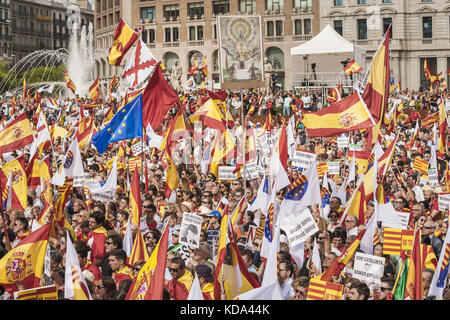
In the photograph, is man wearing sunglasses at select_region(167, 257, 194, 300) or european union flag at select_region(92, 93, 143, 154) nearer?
man wearing sunglasses at select_region(167, 257, 194, 300)

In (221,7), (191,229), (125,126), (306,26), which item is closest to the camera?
(191,229)

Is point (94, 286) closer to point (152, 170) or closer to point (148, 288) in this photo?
point (148, 288)

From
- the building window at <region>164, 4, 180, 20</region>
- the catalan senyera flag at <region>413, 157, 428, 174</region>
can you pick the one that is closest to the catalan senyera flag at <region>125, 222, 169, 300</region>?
the catalan senyera flag at <region>413, 157, 428, 174</region>

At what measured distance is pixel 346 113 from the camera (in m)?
12.4

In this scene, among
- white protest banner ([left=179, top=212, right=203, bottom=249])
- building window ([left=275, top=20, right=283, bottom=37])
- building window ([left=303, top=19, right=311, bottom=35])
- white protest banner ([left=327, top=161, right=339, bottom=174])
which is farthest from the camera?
building window ([left=275, top=20, right=283, bottom=37])

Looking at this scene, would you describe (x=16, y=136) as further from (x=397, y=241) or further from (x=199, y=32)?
(x=199, y=32)

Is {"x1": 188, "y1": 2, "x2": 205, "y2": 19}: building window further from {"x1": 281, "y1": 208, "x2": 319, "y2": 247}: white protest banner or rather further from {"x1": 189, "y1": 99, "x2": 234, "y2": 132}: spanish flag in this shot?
{"x1": 281, "y1": 208, "x2": 319, "y2": 247}: white protest banner

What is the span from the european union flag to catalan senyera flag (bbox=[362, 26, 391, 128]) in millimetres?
4069

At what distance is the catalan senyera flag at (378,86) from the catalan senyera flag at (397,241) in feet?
15.2

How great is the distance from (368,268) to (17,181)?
23.6 ft

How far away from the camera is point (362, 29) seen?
63656 millimetres

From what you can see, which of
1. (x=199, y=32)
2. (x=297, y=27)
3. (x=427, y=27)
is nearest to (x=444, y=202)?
(x=427, y=27)

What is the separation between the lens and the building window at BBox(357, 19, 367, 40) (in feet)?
209

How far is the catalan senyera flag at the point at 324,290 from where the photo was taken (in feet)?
22.9
